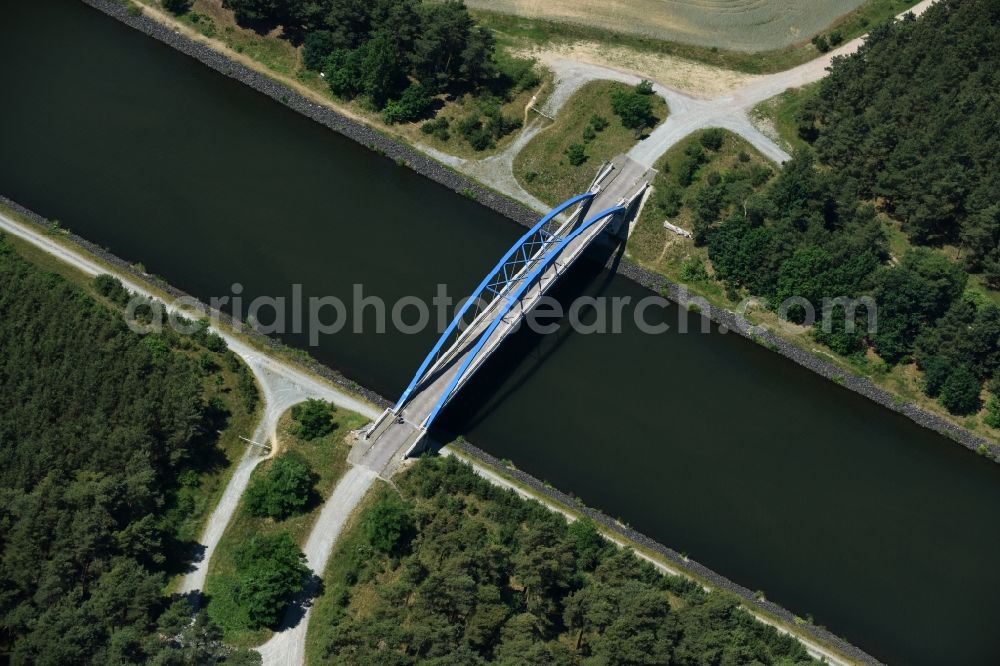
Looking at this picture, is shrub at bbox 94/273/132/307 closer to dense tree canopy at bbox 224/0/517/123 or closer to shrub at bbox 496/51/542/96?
dense tree canopy at bbox 224/0/517/123

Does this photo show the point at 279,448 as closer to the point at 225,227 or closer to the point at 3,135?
the point at 225,227

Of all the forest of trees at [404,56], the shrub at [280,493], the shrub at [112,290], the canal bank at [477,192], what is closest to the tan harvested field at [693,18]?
the forest of trees at [404,56]

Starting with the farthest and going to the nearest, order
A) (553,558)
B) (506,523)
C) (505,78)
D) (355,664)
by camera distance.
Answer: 1. (505,78)
2. (506,523)
3. (553,558)
4. (355,664)

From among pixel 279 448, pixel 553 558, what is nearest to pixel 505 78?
pixel 279 448

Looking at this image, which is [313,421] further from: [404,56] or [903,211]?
[903,211]

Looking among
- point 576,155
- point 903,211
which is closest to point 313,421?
point 576,155

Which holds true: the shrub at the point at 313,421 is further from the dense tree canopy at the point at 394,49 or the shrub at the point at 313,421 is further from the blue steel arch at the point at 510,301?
the dense tree canopy at the point at 394,49
